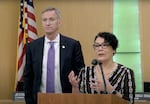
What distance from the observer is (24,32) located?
6.19m

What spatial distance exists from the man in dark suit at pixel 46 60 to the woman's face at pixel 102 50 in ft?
1.90

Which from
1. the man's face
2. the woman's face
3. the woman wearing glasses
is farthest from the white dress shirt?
the woman's face

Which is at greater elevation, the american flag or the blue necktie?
the american flag

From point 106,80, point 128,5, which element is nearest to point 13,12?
point 128,5

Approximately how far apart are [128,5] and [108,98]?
13.6ft

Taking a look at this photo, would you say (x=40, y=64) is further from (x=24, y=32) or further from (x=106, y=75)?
(x=24, y=32)

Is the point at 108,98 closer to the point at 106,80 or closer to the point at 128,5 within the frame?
the point at 106,80

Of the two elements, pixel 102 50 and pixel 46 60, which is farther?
pixel 46 60

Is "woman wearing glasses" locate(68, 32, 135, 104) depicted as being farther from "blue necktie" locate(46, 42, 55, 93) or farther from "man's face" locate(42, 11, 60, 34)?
"man's face" locate(42, 11, 60, 34)

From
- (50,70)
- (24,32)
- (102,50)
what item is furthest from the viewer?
(24,32)

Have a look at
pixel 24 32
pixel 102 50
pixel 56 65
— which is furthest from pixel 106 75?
pixel 24 32

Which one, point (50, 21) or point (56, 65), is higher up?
point (50, 21)

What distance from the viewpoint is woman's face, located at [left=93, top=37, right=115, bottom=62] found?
125 inches

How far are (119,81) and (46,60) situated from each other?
84 centimetres
